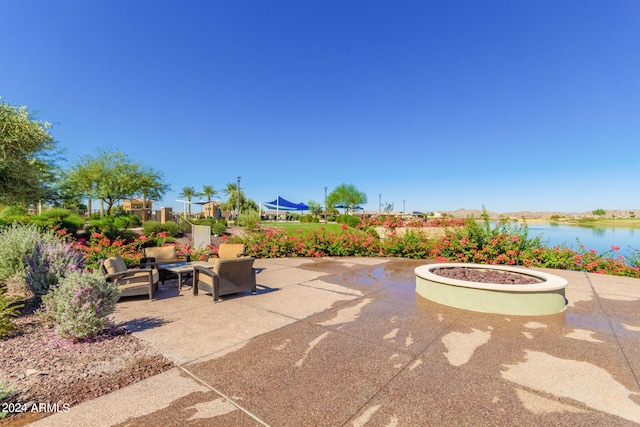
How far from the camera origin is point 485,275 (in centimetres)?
567

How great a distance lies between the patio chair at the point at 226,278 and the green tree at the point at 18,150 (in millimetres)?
7728

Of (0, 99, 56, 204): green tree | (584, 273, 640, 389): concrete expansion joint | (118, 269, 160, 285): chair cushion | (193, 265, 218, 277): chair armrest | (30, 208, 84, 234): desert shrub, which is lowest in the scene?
(584, 273, 640, 389): concrete expansion joint

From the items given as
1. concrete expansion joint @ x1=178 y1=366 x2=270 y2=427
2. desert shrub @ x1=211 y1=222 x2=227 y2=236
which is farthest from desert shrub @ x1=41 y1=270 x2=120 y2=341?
desert shrub @ x1=211 y1=222 x2=227 y2=236

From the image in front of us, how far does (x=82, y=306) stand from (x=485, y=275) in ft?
21.0

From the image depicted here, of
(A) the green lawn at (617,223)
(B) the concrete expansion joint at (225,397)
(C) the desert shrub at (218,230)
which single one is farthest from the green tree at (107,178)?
(A) the green lawn at (617,223)

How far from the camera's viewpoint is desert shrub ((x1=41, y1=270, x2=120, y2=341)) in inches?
128

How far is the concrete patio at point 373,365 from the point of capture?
7.16 ft

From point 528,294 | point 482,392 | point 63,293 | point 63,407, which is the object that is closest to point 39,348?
point 63,293

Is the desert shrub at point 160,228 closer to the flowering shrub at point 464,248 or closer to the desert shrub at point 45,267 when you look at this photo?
the flowering shrub at point 464,248

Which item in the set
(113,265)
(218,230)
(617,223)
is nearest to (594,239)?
(617,223)

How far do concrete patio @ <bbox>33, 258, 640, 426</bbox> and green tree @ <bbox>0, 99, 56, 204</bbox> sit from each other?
7.41 meters

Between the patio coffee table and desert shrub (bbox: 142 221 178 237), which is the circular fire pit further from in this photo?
desert shrub (bbox: 142 221 178 237)

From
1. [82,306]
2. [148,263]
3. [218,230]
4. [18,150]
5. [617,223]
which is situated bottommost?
[617,223]

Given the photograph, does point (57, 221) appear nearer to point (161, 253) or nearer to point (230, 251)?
point (161, 253)
